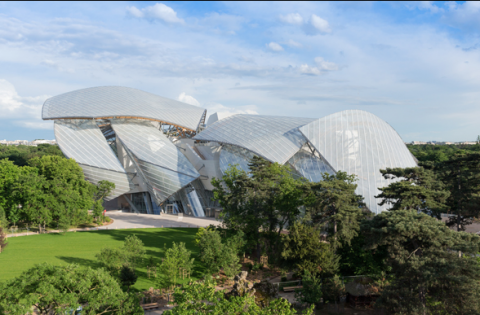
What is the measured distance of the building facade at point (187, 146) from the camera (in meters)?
37.9

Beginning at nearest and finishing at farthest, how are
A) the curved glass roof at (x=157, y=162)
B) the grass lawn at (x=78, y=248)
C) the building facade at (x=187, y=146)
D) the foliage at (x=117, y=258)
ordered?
the foliage at (x=117, y=258) < the grass lawn at (x=78, y=248) < the building facade at (x=187, y=146) < the curved glass roof at (x=157, y=162)

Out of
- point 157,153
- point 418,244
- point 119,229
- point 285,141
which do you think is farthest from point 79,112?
point 418,244

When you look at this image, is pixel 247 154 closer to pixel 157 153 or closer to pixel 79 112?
pixel 157 153

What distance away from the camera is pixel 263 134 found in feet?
143

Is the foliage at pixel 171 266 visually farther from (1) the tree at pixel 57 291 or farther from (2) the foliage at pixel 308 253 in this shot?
(1) the tree at pixel 57 291

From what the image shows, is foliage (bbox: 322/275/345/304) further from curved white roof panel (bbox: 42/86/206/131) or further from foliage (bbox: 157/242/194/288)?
curved white roof panel (bbox: 42/86/206/131)

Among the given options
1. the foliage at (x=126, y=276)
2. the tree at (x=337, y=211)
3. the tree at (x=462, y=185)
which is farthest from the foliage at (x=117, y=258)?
the tree at (x=462, y=185)

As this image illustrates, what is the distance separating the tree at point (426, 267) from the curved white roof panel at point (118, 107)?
130ft

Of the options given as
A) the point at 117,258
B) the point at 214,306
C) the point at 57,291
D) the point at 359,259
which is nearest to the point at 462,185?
the point at 359,259

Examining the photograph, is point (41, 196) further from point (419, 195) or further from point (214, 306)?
point (419, 195)

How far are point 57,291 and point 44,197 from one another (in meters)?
24.9

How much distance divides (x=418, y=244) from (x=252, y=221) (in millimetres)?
11599

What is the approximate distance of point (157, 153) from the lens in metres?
47.1

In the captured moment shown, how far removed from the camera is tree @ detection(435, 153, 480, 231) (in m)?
25.8
